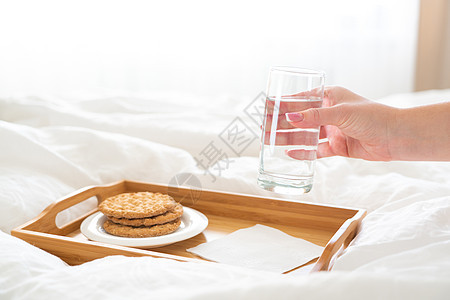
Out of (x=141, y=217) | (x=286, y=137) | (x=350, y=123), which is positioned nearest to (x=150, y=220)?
(x=141, y=217)

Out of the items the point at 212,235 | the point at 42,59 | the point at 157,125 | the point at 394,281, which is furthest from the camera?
the point at 42,59

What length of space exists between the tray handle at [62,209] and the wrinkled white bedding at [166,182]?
4cm

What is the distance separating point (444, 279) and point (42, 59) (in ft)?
10.5

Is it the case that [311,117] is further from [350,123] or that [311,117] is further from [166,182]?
[166,182]

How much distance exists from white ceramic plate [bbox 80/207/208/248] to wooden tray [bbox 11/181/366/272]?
0.02m

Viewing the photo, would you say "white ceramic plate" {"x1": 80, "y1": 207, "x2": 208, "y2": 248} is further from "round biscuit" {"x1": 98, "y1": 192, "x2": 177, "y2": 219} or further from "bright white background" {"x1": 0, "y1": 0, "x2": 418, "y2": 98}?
"bright white background" {"x1": 0, "y1": 0, "x2": 418, "y2": 98}

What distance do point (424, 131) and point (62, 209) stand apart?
74 cm

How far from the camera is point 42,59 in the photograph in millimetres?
3281

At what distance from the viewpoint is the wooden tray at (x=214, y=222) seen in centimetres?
84

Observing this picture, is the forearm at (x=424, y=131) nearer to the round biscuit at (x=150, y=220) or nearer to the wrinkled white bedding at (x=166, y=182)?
the wrinkled white bedding at (x=166, y=182)

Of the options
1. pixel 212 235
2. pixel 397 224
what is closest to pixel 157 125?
pixel 212 235

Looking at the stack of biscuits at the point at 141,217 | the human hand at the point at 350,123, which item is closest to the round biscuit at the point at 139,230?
the stack of biscuits at the point at 141,217

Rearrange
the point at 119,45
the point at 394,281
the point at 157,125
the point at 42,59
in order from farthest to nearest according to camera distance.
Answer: the point at 119,45
the point at 42,59
the point at 157,125
the point at 394,281

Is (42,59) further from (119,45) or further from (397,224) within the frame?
(397,224)
